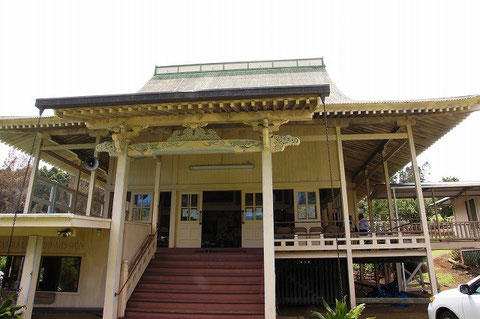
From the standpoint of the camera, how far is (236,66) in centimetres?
1410

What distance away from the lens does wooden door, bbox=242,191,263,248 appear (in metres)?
9.83

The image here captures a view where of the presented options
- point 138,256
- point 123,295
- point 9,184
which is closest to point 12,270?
point 138,256

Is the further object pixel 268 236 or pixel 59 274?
pixel 59 274

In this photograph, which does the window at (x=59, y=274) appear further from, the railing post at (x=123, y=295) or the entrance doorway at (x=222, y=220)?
the entrance doorway at (x=222, y=220)

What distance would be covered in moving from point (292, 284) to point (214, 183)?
4029 mm

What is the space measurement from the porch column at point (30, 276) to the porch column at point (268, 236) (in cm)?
498

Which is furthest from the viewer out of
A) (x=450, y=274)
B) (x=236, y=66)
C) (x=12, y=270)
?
(x=450, y=274)

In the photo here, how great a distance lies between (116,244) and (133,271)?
1050mm

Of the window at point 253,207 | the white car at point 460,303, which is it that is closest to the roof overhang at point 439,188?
the window at point 253,207

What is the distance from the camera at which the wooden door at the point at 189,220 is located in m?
10.1

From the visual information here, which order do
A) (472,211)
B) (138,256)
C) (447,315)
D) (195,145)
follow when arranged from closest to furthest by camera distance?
(447,315) → (195,145) → (138,256) → (472,211)

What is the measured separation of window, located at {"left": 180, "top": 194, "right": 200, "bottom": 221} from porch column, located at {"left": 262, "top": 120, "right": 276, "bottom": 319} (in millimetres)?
4490

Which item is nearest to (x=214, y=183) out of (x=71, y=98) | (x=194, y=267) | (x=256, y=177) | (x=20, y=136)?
(x=256, y=177)

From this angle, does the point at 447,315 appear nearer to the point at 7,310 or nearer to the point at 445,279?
the point at 7,310
